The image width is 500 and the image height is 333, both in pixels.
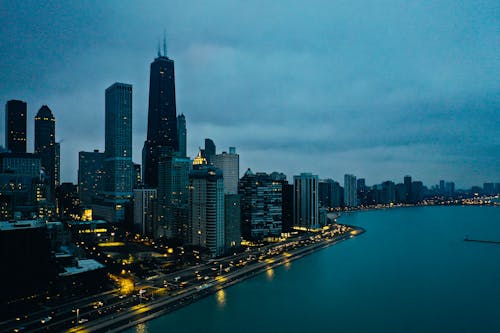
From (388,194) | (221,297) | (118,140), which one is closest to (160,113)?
(118,140)

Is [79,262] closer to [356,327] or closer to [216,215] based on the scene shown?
[216,215]

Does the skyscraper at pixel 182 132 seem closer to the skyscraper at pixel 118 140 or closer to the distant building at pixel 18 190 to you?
the skyscraper at pixel 118 140

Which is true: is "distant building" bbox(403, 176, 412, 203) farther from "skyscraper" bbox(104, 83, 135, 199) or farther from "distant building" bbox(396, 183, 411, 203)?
"skyscraper" bbox(104, 83, 135, 199)

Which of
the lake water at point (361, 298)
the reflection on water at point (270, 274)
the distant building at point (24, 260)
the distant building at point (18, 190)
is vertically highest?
the distant building at point (18, 190)

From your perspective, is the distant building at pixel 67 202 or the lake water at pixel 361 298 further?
the distant building at pixel 67 202

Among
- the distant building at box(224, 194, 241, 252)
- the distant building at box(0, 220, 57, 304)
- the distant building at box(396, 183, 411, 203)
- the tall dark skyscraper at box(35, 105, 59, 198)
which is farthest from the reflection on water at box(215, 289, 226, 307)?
the distant building at box(396, 183, 411, 203)

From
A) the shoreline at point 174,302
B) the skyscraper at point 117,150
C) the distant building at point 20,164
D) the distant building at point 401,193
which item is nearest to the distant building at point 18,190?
the distant building at point 20,164

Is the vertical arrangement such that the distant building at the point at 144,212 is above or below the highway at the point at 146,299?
above
